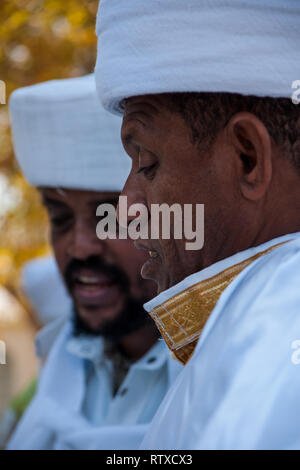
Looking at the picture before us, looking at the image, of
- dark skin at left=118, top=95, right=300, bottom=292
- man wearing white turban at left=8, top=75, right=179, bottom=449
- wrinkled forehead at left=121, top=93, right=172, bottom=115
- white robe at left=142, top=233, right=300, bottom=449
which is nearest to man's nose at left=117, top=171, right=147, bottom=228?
dark skin at left=118, top=95, right=300, bottom=292

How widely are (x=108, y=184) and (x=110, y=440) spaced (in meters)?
1.04

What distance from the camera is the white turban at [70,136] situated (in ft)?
8.89

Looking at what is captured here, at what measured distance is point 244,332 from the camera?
3.52ft

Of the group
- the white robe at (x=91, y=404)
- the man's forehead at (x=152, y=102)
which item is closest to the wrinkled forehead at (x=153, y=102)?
the man's forehead at (x=152, y=102)

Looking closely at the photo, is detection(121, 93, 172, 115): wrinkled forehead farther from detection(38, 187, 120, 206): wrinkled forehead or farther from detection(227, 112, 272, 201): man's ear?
detection(38, 187, 120, 206): wrinkled forehead

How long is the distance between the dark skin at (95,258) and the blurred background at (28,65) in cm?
98

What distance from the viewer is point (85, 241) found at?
2.75 metres

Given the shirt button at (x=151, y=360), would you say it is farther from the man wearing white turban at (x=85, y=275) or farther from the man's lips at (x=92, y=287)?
the man's lips at (x=92, y=287)
